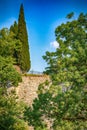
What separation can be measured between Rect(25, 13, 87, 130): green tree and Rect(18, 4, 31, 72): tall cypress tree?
47.0 ft

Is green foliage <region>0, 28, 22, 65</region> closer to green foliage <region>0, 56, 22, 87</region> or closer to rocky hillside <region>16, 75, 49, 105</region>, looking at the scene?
green foliage <region>0, 56, 22, 87</region>

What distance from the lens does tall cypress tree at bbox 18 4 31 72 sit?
1088 inches

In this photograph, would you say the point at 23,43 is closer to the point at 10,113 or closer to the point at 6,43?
the point at 6,43

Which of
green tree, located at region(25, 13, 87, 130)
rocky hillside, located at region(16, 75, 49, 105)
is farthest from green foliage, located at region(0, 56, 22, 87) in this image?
green tree, located at region(25, 13, 87, 130)

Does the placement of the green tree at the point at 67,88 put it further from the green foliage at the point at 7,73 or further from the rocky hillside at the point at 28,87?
the rocky hillside at the point at 28,87

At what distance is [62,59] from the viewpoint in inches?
508

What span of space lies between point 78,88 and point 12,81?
27.4 feet

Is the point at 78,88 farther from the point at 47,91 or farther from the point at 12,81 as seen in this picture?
the point at 12,81

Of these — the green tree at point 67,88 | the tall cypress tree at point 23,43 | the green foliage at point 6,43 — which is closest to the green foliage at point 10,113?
the green foliage at point 6,43

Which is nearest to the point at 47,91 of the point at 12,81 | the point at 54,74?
the point at 54,74

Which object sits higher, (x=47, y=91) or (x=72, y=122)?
(x=47, y=91)

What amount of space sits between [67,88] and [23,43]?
16.1 meters

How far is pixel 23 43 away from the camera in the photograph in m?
28.4

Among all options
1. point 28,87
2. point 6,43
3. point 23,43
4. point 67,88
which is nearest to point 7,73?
point 6,43
